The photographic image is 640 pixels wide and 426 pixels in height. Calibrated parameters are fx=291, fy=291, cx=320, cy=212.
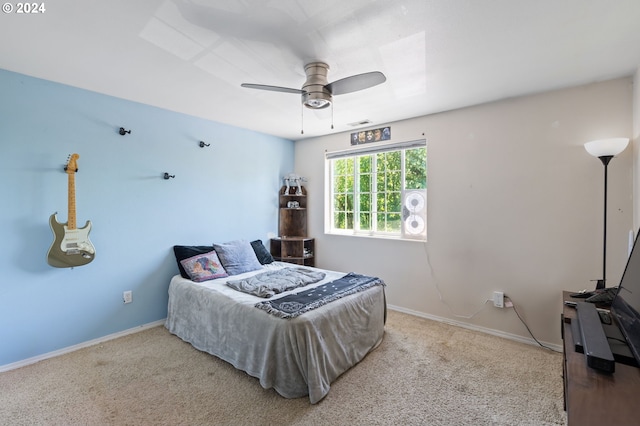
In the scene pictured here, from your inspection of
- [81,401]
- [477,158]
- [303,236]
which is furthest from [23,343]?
[477,158]

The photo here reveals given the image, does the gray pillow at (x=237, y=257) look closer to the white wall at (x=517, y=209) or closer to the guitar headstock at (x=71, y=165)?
the guitar headstock at (x=71, y=165)

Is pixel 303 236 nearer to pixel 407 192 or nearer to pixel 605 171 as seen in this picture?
pixel 407 192

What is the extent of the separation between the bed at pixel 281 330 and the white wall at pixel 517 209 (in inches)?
36.4

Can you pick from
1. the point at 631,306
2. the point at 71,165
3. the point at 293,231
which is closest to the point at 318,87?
the point at 631,306

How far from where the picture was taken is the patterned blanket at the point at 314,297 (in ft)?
7.01

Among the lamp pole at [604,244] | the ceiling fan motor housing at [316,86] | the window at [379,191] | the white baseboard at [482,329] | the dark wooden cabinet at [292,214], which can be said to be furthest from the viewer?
the dark wooden cabinet at [292,214]

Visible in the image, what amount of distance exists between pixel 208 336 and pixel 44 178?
1.97 m

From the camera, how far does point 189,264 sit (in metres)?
3.14

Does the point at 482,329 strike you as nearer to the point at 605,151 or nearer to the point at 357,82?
the point at 605,151

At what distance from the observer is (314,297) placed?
7.83 ft

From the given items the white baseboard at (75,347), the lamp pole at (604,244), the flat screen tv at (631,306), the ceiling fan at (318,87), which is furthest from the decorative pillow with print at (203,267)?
the lamp pole at (604,244)

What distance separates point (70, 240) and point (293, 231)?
272cm

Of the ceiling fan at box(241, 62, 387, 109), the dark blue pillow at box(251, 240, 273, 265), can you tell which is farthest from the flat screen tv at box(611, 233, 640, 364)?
the dark blue pillow at box(251, 240, 273, 265)

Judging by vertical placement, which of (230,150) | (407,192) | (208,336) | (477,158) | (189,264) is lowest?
(208,336)
